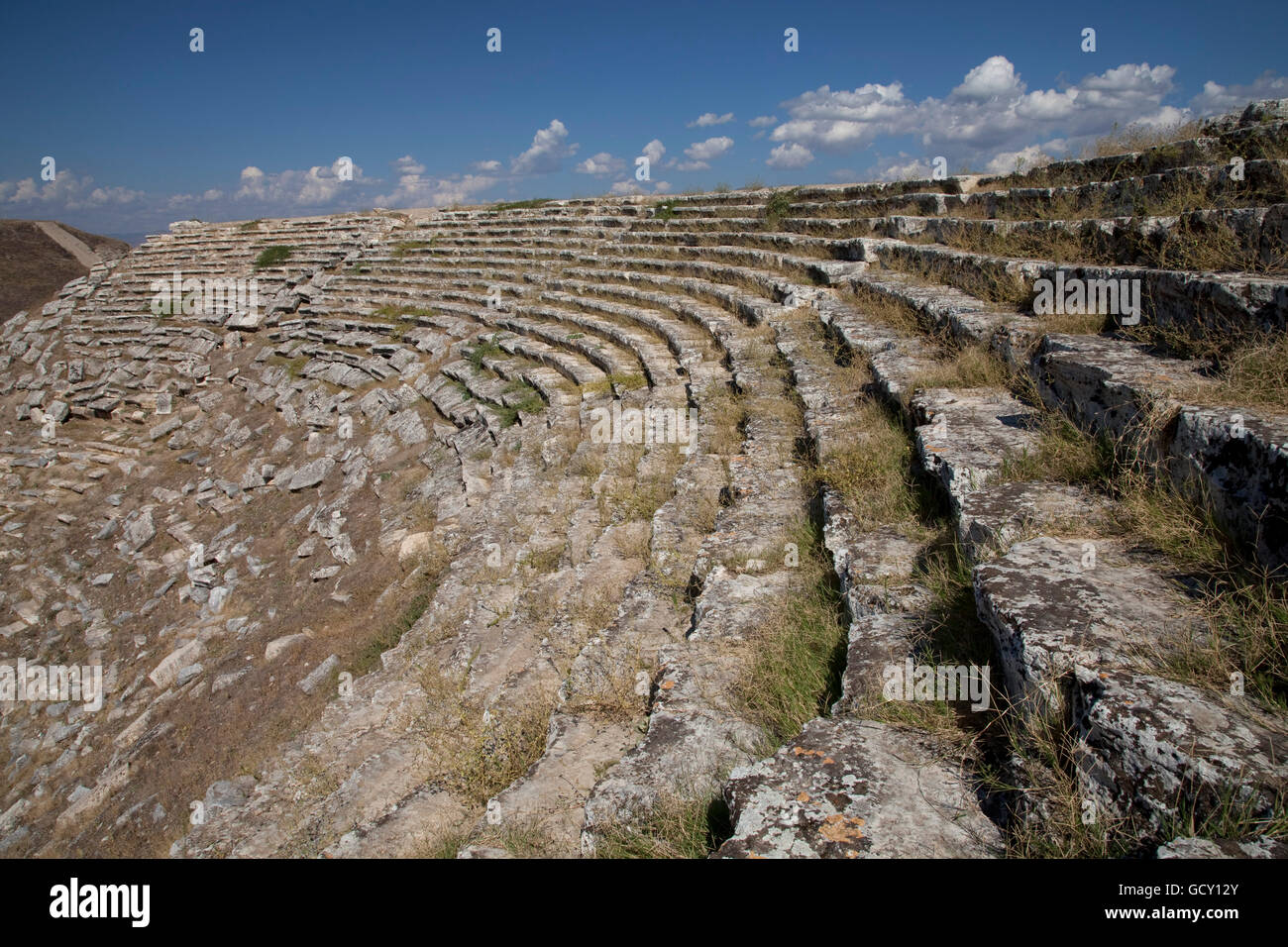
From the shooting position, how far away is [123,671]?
805cm

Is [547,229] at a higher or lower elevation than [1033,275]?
higher

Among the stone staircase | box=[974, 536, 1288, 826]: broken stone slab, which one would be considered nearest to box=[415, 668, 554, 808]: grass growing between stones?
the stone staircase

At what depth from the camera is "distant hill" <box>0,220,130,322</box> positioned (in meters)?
23.0

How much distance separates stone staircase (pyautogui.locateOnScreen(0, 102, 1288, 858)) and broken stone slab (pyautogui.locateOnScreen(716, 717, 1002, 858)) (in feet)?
0.04

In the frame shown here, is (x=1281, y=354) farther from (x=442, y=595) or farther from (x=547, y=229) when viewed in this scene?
(x=547, y=229)

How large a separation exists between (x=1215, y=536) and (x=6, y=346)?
90.5 ft

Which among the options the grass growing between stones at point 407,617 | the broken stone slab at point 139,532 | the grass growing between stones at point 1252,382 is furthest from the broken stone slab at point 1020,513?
the broken stone slab at point 139,532

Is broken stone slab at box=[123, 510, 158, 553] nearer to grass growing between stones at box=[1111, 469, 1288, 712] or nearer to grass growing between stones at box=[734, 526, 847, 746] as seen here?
grass growing between stones at box=[734, 526, 847, 746]

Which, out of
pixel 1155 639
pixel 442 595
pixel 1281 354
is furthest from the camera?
pixel 442 595

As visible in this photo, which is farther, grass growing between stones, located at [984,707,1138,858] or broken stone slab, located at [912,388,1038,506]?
broken stone slab, located at [912,388,1038,506]

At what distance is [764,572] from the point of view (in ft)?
12.3

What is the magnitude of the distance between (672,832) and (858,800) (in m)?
0.66

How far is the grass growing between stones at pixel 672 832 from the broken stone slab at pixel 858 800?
271mm
